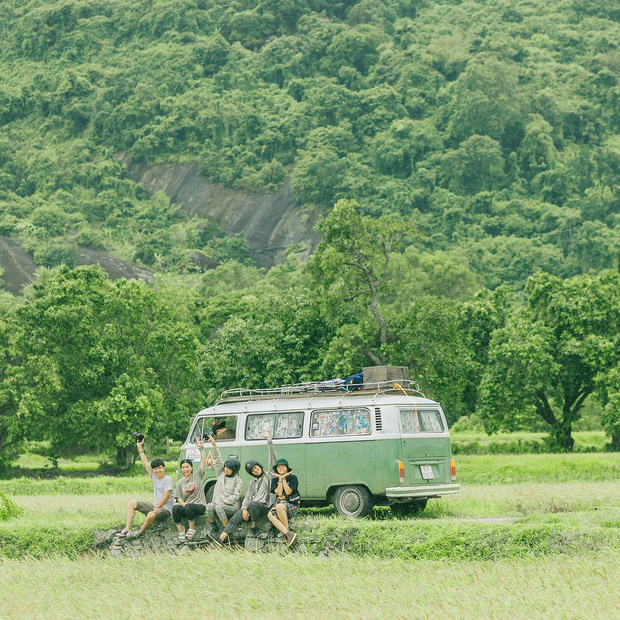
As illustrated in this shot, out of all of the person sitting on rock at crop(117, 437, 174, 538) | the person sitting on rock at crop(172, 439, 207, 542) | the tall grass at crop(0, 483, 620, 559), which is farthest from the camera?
the person sitting on rock at crop(117, 437, 174, 538)

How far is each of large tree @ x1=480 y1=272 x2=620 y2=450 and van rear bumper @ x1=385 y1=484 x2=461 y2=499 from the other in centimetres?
2241

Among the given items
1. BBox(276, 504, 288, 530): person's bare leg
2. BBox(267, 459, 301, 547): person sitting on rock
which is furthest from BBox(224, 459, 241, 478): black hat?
BBox(276, 504, 288, 530): person's bare leg

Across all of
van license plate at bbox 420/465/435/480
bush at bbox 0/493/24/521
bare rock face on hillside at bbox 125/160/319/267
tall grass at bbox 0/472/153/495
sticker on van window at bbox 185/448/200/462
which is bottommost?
tall grass at bbox 0/472/153/495

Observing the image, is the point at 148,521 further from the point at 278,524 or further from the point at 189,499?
the point at 278,524

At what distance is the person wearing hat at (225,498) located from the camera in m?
16.8

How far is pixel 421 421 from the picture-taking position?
19422 millimetres

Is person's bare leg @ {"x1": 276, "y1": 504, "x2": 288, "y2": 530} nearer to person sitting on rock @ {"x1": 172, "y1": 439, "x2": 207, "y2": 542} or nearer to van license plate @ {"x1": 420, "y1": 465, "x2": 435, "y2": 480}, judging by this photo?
person sitting on rock @ {"x1": 172, "y1": 439, "x2": 207, "y2": 542}

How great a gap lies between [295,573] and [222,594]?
4.41ft

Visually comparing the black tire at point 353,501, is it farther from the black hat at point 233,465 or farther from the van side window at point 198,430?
the van side window at point 198,430

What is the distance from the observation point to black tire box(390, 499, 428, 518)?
1980 cm

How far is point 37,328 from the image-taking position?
44875mm

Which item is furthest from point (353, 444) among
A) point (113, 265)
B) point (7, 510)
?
point (113, 265)

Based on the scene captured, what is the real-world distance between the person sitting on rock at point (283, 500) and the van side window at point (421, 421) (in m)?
3.03

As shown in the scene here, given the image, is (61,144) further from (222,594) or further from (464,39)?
(222,594)
